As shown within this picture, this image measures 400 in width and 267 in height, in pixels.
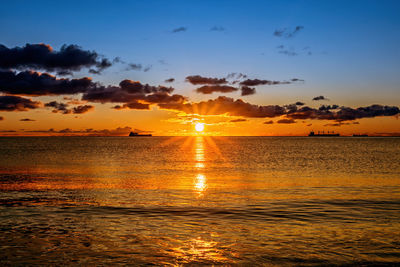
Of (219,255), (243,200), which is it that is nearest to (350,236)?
(219,255)

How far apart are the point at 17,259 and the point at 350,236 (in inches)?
577

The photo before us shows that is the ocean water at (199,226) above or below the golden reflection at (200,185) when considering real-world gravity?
above

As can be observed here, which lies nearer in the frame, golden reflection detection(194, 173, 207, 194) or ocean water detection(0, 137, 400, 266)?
ocean water detection(0, 137, 400, 266)

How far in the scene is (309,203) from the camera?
26797mm

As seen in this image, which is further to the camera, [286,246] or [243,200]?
[243,200]

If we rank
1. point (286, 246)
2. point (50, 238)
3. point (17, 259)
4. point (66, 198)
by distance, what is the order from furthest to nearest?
1. point (66, 198)
2. point (50, 238)
3. point (286, 246)
4. point (17, 259)

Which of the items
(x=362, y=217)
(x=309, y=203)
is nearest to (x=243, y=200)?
(x=309, y=203)

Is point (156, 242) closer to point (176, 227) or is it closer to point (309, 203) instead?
point (176, 227)

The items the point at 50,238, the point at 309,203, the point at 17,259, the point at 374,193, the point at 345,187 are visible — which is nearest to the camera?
the point at 17,259

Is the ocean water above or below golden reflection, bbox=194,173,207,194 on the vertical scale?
above

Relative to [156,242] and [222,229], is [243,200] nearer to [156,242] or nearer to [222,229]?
[222,229]

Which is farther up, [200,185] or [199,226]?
[199,226]

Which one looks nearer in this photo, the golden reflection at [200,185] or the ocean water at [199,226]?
the ocean water at [199,226]

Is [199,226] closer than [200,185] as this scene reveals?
Yes
